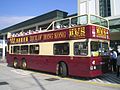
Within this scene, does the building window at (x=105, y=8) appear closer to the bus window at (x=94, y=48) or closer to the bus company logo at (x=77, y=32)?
the bus company logo at (x=77, y=32)

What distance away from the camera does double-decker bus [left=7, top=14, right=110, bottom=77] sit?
11.6 meters

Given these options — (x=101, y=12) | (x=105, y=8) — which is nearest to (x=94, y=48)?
(x=105, y=8)

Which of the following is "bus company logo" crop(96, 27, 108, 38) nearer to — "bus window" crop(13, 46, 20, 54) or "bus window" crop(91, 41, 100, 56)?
"bus window" crop(91, 41, 100, 56)

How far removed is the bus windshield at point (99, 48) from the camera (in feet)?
38.4

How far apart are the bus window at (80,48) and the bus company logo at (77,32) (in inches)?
17.8

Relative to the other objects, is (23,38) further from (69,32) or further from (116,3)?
(116,3)

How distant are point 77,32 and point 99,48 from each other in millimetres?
1574

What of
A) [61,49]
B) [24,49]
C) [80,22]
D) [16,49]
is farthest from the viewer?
[16,49]

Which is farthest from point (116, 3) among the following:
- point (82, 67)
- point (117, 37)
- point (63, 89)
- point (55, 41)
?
point (63, 89)

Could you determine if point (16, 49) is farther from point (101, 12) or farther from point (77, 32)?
point (101, 12)

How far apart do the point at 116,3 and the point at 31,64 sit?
31.8 ft

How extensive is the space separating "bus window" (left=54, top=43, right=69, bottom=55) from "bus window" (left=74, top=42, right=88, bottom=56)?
2.60 feet

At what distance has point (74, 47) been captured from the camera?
40.6ft

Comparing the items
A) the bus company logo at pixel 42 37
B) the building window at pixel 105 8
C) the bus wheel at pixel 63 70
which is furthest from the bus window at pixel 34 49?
the building window at pixel 105 8
